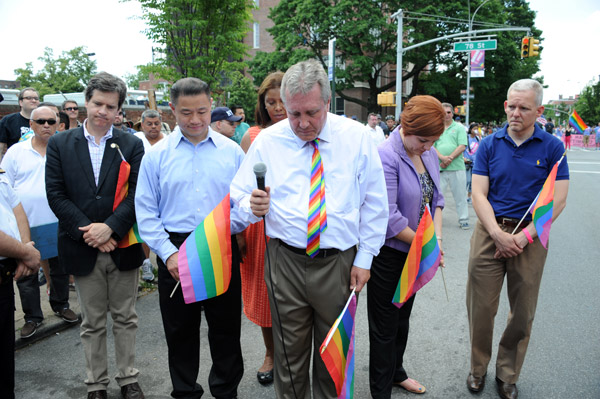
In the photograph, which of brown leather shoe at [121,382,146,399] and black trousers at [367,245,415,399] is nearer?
black trousers at [367,245,415,399]

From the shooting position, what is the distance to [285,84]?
232 centimetres

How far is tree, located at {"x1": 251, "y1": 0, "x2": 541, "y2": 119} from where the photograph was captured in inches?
1203

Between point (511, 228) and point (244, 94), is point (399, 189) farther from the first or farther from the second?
point (244, 94)

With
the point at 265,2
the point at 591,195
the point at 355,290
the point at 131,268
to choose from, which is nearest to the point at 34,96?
the point at 131,268

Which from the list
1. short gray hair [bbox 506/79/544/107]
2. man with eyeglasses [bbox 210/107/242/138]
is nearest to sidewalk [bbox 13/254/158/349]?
man with eyeglasses [bbox 210/107/242/138]

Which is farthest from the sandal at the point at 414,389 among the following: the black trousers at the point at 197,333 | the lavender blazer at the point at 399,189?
the black trousers at the point at 197,333

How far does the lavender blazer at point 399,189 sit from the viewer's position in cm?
288

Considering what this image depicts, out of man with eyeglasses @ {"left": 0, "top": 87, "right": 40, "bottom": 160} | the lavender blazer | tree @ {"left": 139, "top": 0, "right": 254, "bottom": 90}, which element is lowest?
the lavender blazer

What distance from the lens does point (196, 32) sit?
10.0 m

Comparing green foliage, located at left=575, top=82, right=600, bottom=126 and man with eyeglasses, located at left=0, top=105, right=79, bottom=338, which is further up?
green foliage, located at left=575, top=82, right=600, bottom=126

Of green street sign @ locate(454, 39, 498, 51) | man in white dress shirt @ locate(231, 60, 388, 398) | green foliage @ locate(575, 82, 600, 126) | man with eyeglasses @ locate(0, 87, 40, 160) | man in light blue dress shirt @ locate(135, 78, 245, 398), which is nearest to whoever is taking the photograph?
man in white dress shirt @ locate(231, 60, 388, 398)

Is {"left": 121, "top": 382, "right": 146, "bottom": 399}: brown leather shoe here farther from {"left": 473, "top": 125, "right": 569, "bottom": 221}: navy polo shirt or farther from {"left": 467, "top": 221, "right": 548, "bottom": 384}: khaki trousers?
{"left": 473, "top": 125, "right": 569, "bottom": 221}: navy polo shirt

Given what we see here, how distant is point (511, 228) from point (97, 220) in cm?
297

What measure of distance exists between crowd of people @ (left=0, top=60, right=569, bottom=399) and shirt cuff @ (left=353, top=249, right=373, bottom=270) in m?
0.01
